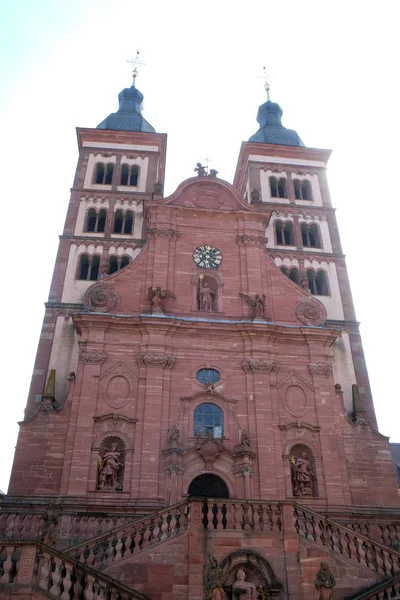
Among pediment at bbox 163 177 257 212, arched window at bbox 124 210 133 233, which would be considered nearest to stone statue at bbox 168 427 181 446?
pediment at bbox 163 177 257 212

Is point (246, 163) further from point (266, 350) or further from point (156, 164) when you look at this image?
point (266, 350)

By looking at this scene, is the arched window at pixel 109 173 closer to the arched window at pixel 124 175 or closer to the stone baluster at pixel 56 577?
the arched window at pixel 124 175

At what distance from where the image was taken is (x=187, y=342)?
2566 centimetres

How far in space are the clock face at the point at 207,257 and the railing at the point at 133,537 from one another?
14.8 metres

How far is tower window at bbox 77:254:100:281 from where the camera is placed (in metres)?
30.1

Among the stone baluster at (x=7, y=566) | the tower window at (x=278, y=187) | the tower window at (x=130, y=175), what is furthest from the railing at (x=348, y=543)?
the tower window at (x=130, y=175)

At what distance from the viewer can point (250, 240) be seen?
29.5 metres

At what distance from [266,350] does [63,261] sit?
1191 cm

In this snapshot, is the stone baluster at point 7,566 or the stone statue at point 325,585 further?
the stone statue at point 325,585

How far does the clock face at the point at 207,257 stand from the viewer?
28.6 metres

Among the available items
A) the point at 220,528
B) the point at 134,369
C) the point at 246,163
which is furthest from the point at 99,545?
the point at 246,163

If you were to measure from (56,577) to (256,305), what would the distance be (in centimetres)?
1630

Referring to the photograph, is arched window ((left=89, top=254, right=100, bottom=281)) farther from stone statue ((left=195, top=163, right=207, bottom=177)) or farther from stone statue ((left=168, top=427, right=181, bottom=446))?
stone statue ((left=168, top=427, right=181, bottom=446))

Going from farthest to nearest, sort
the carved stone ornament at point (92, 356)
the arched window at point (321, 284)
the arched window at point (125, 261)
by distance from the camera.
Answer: the arched window at point (321, 284)
the arched window at point (125, 261)
the carved stone ornament at point (92, 356)
